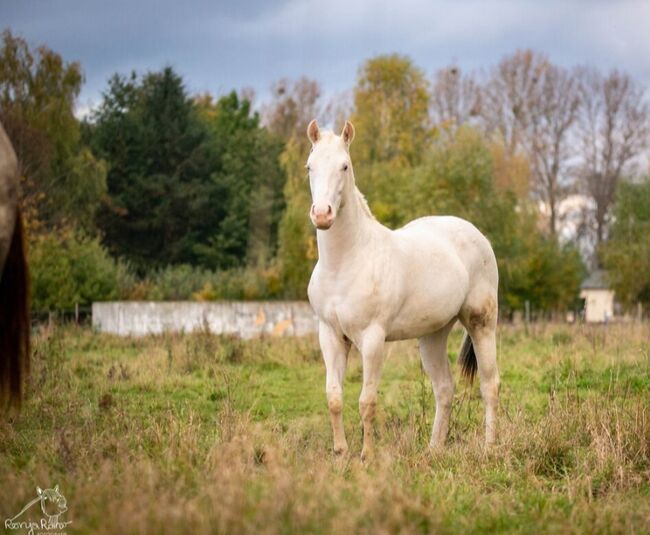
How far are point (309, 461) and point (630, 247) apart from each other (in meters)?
36.4

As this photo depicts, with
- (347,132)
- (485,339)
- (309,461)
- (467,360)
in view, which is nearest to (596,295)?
(467,360)

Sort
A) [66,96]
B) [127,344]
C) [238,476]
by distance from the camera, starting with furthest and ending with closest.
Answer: [66,96] < [127,344] < [238,476]

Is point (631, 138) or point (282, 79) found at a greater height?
point (282, 79)

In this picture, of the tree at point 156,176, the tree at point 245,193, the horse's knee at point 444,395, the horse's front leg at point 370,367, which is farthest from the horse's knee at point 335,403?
the tree at point 156,176

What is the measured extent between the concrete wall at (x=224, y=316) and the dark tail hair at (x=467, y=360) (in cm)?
1435

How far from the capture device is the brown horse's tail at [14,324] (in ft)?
18.7

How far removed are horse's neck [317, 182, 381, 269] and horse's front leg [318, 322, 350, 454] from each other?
534 millimetres

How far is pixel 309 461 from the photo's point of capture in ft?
17.1

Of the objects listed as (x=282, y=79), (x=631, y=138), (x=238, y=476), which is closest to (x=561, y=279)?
(x=631, y=138)

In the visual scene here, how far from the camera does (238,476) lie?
165 inches

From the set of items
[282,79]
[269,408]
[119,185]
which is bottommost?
[269,408]

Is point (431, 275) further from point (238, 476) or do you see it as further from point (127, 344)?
point (127, 344)

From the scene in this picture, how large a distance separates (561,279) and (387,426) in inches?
1232

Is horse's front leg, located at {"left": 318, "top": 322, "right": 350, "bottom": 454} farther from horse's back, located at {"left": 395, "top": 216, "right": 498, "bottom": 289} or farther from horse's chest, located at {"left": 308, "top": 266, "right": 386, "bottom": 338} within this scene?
horse's back, located at {"left": 395, "top": 216, "right": 498, "bottom": 289}
